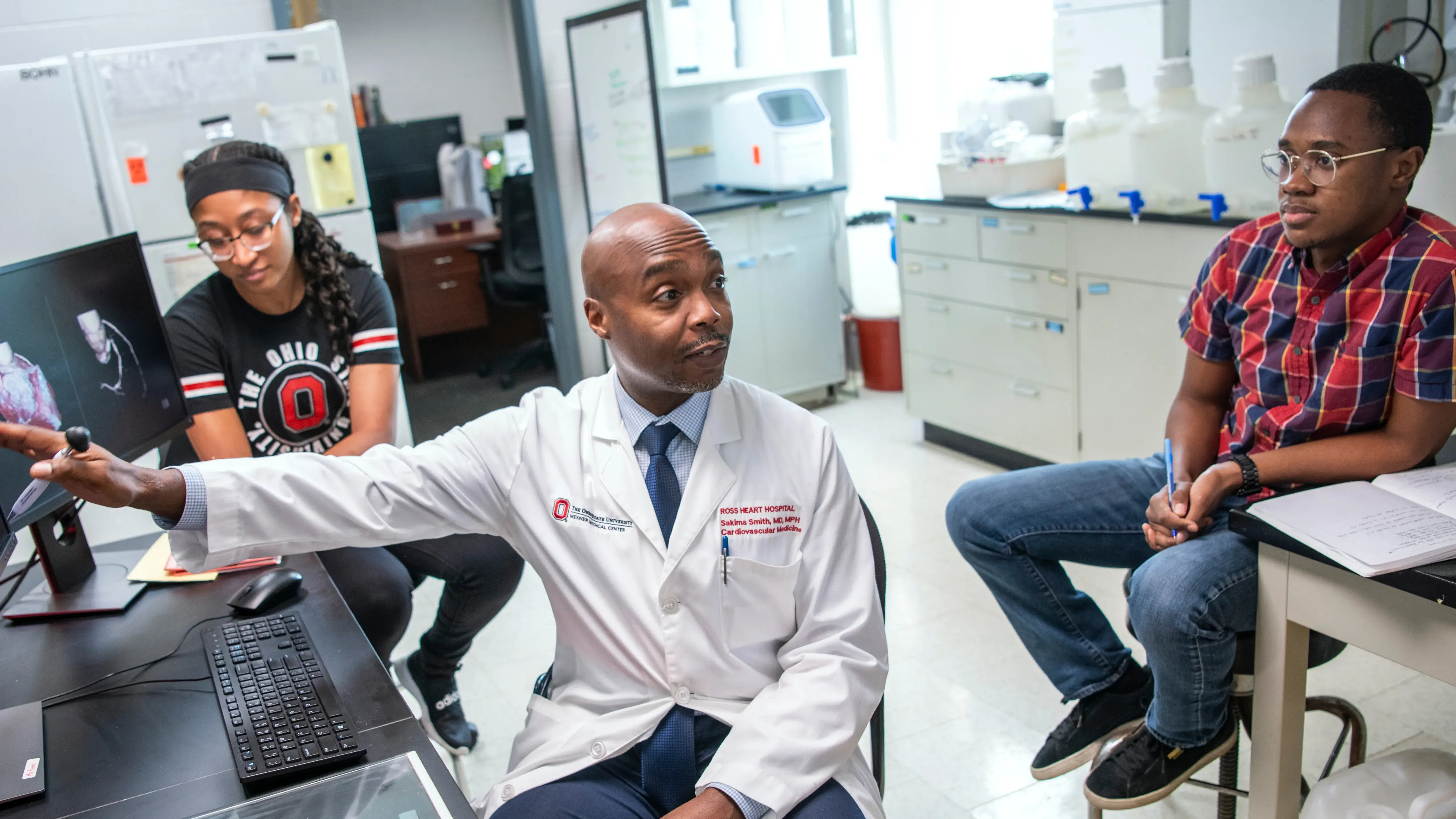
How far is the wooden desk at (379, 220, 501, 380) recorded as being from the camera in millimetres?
5438

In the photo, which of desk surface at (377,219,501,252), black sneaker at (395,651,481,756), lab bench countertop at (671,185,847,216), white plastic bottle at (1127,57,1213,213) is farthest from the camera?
desk surface at (377,219,501,252)

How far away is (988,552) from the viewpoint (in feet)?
6.18

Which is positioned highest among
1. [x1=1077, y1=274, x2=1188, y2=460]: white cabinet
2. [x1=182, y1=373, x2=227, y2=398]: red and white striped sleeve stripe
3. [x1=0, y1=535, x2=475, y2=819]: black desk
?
[x1=182, y1=373, x2=227, y2=398]: red and white striped sleeve stripe

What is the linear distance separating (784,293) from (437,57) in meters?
3.37

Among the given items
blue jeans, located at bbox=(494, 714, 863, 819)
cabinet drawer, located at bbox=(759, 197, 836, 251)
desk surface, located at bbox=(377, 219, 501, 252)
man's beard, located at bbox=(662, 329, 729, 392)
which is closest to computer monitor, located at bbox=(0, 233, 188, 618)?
blue jeans, located at bbox=(494, 714, 863, 819)

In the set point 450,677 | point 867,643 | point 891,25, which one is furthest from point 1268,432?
point 891,25

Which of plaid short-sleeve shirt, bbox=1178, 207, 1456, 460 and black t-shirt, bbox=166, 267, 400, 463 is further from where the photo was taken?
black t-shirt, bbox=166, 267, 400, 463

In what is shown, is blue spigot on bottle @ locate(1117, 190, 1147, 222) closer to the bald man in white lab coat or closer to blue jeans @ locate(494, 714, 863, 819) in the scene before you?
the bald man in white lab coat

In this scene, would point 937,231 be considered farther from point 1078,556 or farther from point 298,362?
point 298,362

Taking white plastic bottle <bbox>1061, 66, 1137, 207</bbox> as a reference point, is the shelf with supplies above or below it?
below

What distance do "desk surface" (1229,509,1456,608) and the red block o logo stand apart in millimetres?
1554

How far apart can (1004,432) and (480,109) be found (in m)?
4.45

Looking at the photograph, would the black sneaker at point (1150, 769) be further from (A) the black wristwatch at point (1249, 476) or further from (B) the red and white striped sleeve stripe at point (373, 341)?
(B) the red and white striped sleeve stripe at point (373, 341)

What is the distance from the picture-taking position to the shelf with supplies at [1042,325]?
9.82 feet
